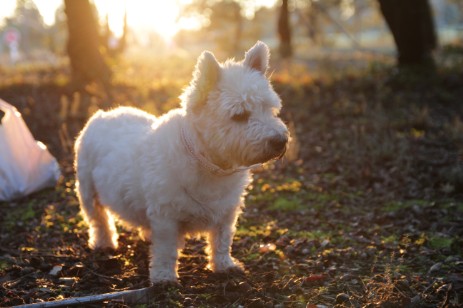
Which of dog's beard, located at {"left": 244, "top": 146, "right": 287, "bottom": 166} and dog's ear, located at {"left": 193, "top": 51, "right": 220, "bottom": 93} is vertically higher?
dog's ear, located at {"left": 193, "top": 51, "right": 220, "bottom": 93}

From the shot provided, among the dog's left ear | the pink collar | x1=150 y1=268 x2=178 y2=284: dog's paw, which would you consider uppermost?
the dog's left ear

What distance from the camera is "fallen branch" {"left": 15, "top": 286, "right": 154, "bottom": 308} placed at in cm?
438

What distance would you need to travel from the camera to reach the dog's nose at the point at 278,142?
469 centimetres

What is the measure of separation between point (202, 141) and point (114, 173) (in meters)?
1.24

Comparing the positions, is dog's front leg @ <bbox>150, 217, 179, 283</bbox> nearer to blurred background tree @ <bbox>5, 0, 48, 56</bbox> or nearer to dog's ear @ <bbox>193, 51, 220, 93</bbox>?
dog's ear @ <bbox>193, 51, 220, 93</bbox>

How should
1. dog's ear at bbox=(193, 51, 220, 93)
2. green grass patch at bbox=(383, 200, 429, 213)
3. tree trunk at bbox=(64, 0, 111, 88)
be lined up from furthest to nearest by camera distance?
tree trunk at bbox=(64, 0, 111, 88) < green grass patch at bbox=(383, 200, 429, 213) < dog's ear at bbox=(193, 51, 220, 93)

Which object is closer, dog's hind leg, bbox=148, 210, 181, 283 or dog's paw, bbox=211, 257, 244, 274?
dog's hind leg, bbox=148, 210, 181, 283

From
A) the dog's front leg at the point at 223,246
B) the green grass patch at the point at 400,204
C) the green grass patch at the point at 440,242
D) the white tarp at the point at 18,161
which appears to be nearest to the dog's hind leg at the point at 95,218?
the dog's front leg at the point at 223,246

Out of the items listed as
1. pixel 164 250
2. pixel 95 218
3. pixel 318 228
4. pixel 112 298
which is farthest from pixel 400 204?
pixel 112 298

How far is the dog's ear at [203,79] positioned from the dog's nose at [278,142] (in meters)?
0.81

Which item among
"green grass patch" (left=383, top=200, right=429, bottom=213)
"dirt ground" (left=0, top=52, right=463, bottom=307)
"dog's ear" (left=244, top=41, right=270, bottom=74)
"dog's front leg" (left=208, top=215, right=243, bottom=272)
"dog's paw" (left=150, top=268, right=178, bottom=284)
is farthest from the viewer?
"green grass patch" (left=383, top=200, right=429, bottom=213)

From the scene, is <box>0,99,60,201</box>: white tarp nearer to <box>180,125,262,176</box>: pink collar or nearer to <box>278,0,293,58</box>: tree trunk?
<box>180,125,262,176</box>: pink collar

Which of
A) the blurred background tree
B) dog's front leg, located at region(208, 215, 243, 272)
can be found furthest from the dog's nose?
the blurred background tree

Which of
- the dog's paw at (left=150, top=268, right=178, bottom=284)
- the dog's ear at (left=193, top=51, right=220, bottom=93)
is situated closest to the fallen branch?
the dog's paw at (left=150, top=268, right=178, bottom=284)
